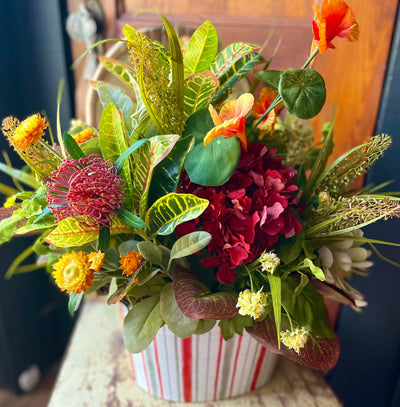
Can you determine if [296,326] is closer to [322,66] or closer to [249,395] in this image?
[249,395]

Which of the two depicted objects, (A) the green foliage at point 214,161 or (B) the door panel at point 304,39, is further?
(B) the door panel at point 304,39

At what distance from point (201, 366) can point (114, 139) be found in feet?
1.11

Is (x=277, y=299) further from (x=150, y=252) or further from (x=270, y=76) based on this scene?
(x=270, y=76)

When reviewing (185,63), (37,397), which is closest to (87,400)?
(185,63)

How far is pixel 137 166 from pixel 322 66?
48 centimetres

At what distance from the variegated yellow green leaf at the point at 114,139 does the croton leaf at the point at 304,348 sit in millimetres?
217

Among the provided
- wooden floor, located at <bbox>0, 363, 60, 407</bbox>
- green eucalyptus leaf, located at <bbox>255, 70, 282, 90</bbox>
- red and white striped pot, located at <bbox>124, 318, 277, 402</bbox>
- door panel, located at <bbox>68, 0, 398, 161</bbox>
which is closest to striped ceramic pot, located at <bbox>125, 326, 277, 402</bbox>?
red and white striped pot, located at <bbox>124, 318, 277, 402</bbox>

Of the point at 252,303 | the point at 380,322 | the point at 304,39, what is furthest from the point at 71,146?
the point at 380,322

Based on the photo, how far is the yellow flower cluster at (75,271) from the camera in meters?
0.35

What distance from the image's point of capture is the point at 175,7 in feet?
2.38

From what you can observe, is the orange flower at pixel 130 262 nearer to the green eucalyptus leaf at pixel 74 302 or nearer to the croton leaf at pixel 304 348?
the green eucalyptus leaf at pixel 74 302

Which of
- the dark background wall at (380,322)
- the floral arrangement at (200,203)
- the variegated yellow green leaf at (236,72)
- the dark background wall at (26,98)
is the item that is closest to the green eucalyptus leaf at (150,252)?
the floral arrangement at (200,203)

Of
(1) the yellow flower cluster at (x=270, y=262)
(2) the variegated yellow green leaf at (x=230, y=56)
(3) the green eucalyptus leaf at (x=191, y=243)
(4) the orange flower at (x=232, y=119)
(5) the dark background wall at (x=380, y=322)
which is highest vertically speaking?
(2) the variegated yellow green leaf at (x=230, y=56)

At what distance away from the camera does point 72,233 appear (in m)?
0.37
